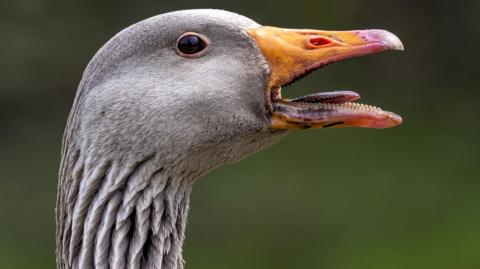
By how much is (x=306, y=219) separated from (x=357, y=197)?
0.98 m

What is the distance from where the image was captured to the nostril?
543 cm

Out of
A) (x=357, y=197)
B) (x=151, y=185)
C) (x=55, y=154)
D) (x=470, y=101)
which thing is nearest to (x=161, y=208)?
(x=151, y=185)

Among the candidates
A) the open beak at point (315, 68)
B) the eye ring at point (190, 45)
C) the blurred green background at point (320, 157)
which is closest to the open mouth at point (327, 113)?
the open beak at point (315, 68)

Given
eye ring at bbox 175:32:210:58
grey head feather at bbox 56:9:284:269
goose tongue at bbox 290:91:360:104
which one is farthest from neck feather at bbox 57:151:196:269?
goose tongue at bbox 290:91:360:104

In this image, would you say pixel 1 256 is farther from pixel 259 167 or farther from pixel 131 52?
pixel 131 52

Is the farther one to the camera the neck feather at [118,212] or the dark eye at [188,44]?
the dark eye at [188,44]

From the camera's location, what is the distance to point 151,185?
5.39m

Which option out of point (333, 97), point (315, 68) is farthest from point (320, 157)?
point (315, 68)

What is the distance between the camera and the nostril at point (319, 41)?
543 cm

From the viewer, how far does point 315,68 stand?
537cm

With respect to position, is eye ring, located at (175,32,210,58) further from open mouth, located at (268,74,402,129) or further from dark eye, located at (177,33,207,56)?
open mouth, located at (268,74,402,129)

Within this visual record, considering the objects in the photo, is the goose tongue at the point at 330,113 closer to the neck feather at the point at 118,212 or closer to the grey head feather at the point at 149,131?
the grey head feather at the point at 149,131

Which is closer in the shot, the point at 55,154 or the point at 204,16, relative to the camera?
the point at 204,16

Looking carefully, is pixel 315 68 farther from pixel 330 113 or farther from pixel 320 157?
pixel 320 157
